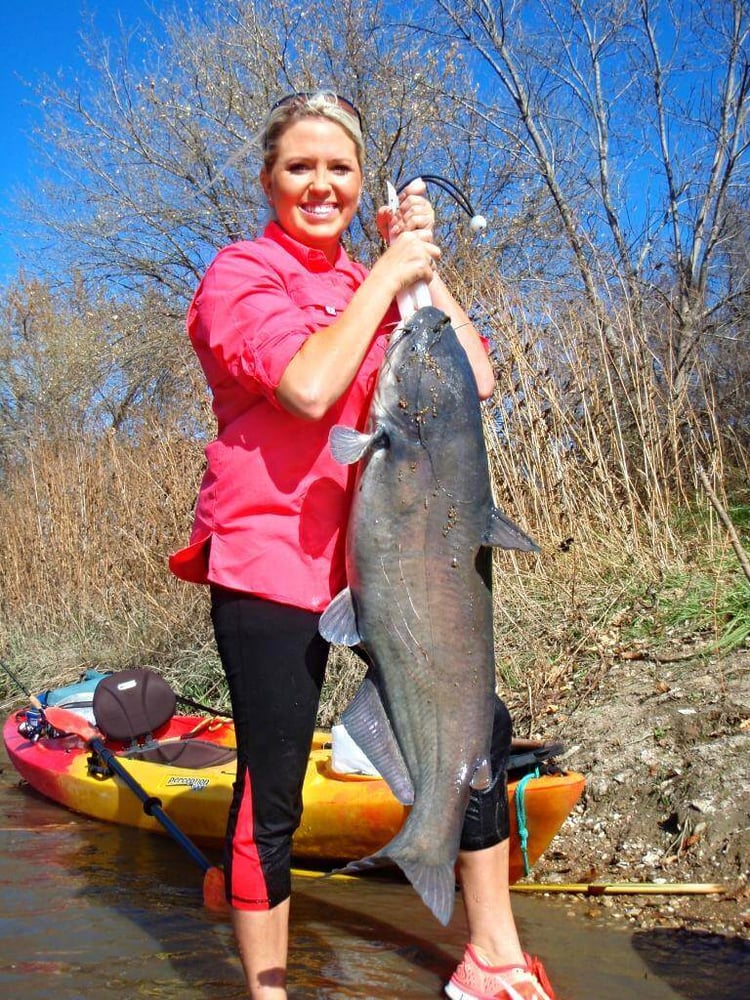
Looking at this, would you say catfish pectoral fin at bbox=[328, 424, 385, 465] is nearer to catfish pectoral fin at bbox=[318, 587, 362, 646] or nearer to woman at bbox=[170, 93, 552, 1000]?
woman at bbox=[170, 93, 552, 1000]

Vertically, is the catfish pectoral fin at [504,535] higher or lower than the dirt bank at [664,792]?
higher

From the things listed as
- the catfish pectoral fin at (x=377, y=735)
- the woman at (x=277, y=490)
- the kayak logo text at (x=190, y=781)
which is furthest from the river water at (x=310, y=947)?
the catfish pectoral fin at (x=377, y=735)

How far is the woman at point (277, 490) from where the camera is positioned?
225cm

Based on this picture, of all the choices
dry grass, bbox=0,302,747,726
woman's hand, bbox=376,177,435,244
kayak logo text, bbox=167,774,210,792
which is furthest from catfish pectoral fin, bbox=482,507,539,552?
dry grass, bbox=0,302,747,726

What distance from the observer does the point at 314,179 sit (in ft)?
8.23

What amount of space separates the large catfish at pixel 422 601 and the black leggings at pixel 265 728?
0.13 meters

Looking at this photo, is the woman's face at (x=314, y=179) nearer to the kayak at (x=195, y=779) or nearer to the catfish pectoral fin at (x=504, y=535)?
the catfish pectoral fin at (x=504, y=535)

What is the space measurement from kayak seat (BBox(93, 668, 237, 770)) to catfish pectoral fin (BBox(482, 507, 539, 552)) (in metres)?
3.72

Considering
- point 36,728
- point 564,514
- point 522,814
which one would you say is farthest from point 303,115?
point 36,728

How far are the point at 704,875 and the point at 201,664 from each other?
15.8 ft

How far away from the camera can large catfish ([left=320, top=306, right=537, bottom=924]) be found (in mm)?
2195

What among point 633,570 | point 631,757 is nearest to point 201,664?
point 633,570

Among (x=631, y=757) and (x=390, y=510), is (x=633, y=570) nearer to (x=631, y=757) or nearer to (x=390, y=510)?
(x=631, y=757)

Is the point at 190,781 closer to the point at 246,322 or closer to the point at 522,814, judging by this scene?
the point at 522,814
